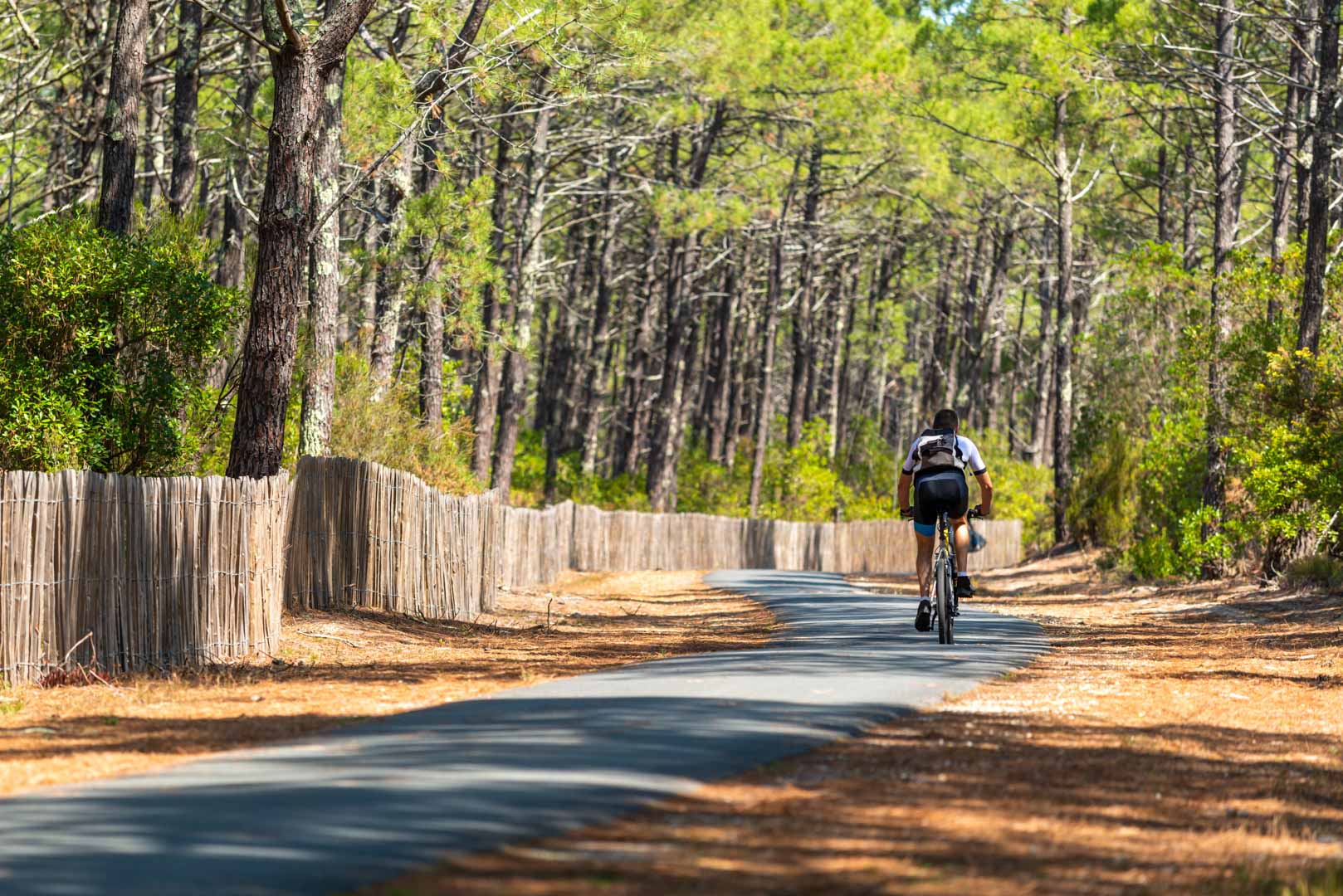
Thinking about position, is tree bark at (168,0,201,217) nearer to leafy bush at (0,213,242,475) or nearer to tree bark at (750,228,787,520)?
leafy bush at (0,213,242,475)

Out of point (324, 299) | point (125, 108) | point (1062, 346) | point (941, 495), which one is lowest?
point (941, 495)

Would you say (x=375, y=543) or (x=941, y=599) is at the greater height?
(x=375, y=543)

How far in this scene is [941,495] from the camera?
13.6 m

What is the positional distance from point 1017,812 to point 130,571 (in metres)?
7.15

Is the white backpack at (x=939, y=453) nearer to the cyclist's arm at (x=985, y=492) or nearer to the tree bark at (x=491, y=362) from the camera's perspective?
the cyclist's arm at (x=985, y=492)

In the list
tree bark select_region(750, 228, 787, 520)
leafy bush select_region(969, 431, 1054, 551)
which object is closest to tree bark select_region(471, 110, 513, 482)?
tree bark select_region(750, 228, 787, 520)

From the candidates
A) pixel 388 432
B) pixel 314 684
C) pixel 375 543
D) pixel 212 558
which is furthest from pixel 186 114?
pixel 314 684

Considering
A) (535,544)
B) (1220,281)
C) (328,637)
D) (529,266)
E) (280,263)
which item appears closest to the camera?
(280,263)

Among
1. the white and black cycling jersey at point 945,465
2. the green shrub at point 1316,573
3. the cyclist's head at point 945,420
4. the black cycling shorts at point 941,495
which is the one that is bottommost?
the green shrub at point 1316,573

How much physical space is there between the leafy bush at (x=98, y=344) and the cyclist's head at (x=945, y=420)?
651 cm

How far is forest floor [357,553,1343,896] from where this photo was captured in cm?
507

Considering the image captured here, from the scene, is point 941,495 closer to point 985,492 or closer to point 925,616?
point 985,492

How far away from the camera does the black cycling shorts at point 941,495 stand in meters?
13.6

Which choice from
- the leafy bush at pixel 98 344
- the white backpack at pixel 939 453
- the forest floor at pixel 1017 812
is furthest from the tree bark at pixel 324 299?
the forest floor at pixel 1017 812
